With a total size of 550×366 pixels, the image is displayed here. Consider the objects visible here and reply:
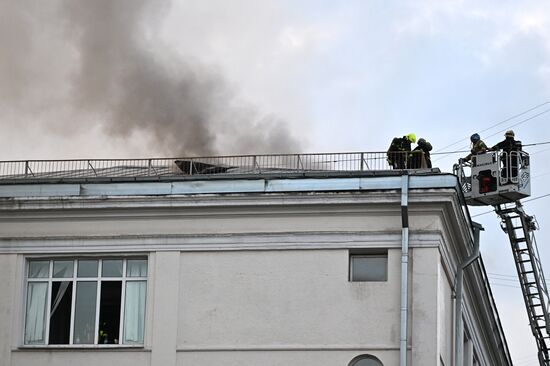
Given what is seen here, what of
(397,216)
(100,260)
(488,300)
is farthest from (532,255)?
(100,260)

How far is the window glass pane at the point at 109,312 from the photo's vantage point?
30234 millimetres

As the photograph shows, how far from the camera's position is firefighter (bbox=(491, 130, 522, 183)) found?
38.4 m

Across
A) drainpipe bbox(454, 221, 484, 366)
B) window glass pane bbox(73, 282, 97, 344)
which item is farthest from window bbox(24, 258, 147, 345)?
drainpipe bbox(454, 221, 484, 366)

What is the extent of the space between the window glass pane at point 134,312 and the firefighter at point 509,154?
491 inches

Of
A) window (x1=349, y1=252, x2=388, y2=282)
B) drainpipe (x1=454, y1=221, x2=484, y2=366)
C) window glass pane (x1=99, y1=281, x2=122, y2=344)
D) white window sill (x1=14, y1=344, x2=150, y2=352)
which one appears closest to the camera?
→ window (x1=349, y1=252, x2=388, y2=282)

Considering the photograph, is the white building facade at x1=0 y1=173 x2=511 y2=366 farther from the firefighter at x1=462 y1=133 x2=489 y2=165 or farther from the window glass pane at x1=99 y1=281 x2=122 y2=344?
the firefighter at x1=462 y1=133 x2=489 y2=165

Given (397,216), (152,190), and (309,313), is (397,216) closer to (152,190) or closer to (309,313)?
(309,313)

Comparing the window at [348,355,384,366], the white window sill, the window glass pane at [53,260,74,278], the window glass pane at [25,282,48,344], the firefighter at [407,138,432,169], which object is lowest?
the window at [348,355,384,366]

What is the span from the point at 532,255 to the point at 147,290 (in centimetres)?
1618

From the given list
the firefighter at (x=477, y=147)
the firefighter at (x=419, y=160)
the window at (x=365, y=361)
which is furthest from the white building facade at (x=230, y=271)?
the firefighter at (x=477, y=147)

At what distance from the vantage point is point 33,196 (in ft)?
101

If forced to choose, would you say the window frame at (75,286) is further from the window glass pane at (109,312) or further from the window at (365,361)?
the window at (365,361)

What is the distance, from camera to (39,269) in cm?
3100

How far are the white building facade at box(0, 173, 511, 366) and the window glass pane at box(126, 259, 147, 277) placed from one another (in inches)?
1.1
